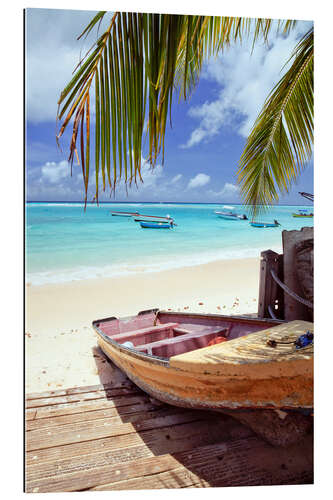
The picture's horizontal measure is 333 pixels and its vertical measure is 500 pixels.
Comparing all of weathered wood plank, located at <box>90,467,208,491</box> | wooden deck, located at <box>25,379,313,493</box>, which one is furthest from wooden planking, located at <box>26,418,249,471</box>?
weathered wood plank, located at <box>90,467,208,491</box>

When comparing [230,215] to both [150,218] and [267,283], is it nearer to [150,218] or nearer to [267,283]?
[150,218]

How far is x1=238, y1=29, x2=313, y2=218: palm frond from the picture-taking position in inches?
75.0

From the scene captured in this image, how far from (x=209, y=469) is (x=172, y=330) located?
1.19 m

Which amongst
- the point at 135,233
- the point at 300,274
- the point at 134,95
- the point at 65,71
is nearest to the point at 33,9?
the point at 65,71

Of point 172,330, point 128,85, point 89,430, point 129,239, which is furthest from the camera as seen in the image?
point 129,239

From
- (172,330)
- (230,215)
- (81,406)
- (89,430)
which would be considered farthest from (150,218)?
(89,430)

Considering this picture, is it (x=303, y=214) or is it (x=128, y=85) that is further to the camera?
(x=303, y=214)

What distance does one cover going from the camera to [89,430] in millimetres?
1837

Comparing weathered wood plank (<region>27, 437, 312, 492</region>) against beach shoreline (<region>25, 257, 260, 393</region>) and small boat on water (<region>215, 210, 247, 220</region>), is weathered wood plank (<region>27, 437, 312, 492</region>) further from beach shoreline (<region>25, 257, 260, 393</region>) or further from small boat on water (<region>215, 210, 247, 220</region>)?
small boat on water (<region>215, 210, 247, 220</region>)

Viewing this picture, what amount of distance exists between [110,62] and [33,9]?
0.73 m

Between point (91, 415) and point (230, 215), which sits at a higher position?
point (230, 215)

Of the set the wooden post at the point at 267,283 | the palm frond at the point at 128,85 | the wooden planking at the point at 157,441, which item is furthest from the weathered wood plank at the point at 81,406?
the palm frond at the point at 128,85

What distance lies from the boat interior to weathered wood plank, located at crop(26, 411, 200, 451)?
0.40m
